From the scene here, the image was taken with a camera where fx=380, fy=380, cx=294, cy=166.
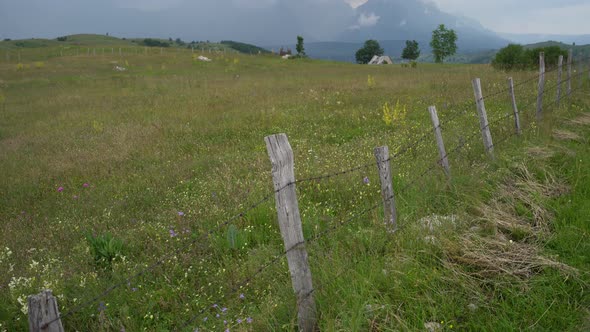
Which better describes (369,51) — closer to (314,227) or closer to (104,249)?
(314,227)

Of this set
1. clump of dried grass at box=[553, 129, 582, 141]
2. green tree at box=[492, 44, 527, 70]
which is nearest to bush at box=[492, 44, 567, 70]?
green tree at box=[492, 44, 527, 70]

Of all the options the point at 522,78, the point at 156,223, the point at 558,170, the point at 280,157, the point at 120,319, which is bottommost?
the point at 120,319

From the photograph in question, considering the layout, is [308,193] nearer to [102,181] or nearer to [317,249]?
[317,249]

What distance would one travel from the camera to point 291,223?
116 inches

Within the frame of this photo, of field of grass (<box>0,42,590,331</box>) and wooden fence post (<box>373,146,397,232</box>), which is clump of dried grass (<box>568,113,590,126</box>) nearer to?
field of grass (<box>0,42,590,331</box>)

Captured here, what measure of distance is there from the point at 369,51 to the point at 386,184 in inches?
4774

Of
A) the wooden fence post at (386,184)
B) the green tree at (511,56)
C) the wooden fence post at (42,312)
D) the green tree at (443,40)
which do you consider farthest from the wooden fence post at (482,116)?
the green tree at (443,40)

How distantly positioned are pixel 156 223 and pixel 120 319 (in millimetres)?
2013

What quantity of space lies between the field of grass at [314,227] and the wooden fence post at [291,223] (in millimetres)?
156

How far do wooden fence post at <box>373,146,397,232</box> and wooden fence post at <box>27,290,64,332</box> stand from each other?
10.5 feet

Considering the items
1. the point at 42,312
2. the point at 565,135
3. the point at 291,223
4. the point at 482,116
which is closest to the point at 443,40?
the point at 565,135

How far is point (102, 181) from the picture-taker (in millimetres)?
8281

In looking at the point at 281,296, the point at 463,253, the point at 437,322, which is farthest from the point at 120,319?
the point at 463,253

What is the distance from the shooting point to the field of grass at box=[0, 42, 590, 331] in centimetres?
340
